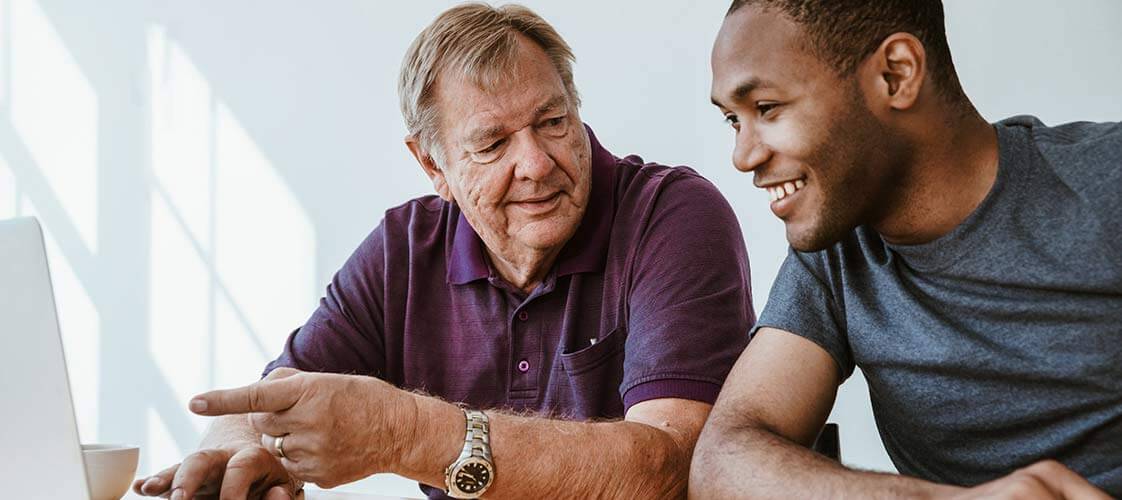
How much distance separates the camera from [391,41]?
3434 millimetres

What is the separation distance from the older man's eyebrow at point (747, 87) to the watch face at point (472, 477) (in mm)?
562

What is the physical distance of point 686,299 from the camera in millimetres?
1732

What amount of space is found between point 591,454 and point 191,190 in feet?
8.27

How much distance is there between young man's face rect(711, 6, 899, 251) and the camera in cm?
141

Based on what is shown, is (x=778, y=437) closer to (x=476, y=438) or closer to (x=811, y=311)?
(x=811, y=311)

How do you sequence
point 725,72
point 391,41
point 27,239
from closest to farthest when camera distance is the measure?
point 27,239, point 725,72, point 391,41

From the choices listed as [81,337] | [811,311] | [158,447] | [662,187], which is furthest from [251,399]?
[81,337]

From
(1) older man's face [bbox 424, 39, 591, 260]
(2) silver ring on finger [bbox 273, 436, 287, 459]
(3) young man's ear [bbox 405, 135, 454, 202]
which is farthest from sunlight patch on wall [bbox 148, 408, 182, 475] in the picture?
(2) silver ring on finger [bbox 273, 436, 287, 459]

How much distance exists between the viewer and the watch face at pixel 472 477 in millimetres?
1438

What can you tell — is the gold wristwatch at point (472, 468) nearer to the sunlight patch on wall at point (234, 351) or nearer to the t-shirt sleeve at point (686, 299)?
the t-shirt sleeve at point (686, 299)

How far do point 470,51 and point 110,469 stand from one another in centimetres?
86

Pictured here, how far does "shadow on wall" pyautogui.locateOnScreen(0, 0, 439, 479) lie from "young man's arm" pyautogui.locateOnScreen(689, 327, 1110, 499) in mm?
2033

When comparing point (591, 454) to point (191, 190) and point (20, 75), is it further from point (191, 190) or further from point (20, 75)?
point (20, 75)

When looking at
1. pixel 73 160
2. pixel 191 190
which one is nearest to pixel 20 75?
pixel 73 160
